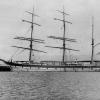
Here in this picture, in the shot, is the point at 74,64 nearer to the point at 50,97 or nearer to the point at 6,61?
the point at 6,61

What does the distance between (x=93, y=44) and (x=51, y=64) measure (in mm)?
18045

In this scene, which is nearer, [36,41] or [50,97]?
[50,97]

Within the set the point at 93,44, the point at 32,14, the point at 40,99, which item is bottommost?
the point at 40,99

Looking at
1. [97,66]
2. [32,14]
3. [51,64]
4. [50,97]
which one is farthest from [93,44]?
[50,97]

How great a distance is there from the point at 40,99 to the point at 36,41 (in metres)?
77.5

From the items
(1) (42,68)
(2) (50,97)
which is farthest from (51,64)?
(2) (50,97)

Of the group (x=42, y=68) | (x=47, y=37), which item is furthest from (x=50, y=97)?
(x=47, y=37)

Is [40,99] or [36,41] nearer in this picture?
[40,99]

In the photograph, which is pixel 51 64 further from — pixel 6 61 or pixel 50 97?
pixel 50 97

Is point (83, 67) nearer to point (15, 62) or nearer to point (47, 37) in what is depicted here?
point (47, 37)

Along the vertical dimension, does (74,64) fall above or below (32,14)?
below

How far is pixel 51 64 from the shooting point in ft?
355

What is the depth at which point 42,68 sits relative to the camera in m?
103

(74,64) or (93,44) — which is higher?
(93,44)
